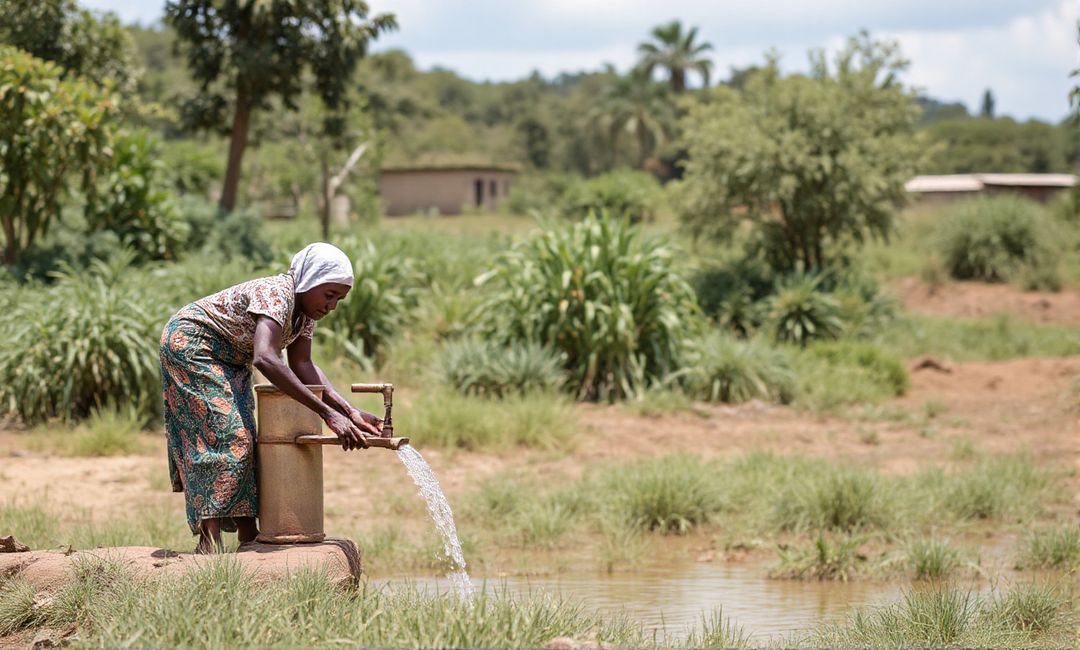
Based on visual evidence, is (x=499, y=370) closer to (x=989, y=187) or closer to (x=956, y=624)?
(x=956, y=624)

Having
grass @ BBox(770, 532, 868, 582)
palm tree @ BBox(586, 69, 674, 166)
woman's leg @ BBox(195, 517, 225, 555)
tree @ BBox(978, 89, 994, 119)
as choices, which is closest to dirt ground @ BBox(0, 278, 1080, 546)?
grass @ BBox(770, 532, 868, 582)

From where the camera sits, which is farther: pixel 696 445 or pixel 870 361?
pixel 870 361

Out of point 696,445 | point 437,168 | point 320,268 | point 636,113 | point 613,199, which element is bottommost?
point 696,445

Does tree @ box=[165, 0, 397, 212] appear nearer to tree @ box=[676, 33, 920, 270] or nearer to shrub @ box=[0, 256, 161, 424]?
tree @ box=[676, 33, 920, 270]

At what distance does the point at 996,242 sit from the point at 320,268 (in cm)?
2296

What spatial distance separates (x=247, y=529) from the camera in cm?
546

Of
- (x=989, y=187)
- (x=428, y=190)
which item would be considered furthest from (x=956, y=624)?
(x=428, y=190)

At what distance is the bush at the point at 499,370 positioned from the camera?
40.2 ft

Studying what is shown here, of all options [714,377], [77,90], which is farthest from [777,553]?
[77,90]

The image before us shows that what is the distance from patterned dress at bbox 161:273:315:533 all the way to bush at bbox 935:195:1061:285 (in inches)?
894

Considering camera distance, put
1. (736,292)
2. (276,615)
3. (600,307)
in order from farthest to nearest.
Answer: (736,292)
(600,307)
(276,615)

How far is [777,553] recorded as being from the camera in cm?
760

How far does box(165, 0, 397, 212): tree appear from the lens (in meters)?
19.0

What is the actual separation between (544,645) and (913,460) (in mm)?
7129
